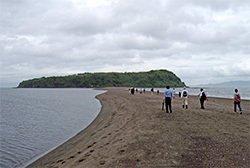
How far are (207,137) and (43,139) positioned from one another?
13.3m

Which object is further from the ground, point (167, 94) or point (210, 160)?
point (167, 94)

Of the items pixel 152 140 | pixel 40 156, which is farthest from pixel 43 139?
pixel 152 140

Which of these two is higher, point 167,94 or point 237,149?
point 167,94

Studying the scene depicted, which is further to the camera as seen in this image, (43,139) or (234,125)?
(43,139)

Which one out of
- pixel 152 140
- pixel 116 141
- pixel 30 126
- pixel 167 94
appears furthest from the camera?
pixel 30 126

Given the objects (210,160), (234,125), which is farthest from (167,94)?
(210,160)

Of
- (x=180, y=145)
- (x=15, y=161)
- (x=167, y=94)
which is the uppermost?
(x=167, y=94)

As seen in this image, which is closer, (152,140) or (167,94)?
(152,140)

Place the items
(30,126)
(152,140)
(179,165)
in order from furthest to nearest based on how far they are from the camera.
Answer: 1. (30,126)
2. (152,140)
3. (179,165)

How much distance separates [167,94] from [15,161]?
551 inches

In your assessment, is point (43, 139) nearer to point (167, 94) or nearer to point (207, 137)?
point (167, 94)

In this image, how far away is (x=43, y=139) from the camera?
2731 cm

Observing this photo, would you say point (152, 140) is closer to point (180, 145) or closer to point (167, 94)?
point (180, 145)

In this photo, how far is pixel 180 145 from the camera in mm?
16672
